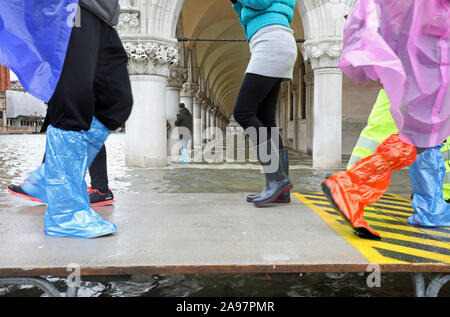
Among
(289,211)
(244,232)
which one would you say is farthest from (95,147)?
(289,211)

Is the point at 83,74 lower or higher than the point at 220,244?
higher

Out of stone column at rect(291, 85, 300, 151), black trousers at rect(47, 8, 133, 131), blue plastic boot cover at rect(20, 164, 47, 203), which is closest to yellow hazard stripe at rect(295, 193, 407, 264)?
black trousers at rect(47, 8, 133, 131)

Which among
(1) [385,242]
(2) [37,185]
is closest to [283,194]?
(1) [385,242]

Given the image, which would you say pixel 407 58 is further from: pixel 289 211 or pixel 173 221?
pixel 173 221

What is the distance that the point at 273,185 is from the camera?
2.96 meters

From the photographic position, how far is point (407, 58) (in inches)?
82.7

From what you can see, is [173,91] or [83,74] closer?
[83,74]

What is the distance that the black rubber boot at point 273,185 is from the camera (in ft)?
9.54

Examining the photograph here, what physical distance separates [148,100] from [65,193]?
6.38m

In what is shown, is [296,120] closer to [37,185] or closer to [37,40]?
[37,185]

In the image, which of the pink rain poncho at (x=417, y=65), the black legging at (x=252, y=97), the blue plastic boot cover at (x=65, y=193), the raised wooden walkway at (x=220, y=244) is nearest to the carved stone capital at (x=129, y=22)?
the black legging at (x=252, y=97)

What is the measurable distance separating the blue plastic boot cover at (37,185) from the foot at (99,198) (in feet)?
1.05

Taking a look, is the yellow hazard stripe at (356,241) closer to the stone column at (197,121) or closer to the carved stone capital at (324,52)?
the carved stone capital at (324,52)

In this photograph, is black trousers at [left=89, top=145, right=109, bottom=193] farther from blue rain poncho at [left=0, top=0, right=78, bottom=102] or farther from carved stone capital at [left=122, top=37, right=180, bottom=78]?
carved stone capital at [left=122, top=37, right=180, bottom=78]
